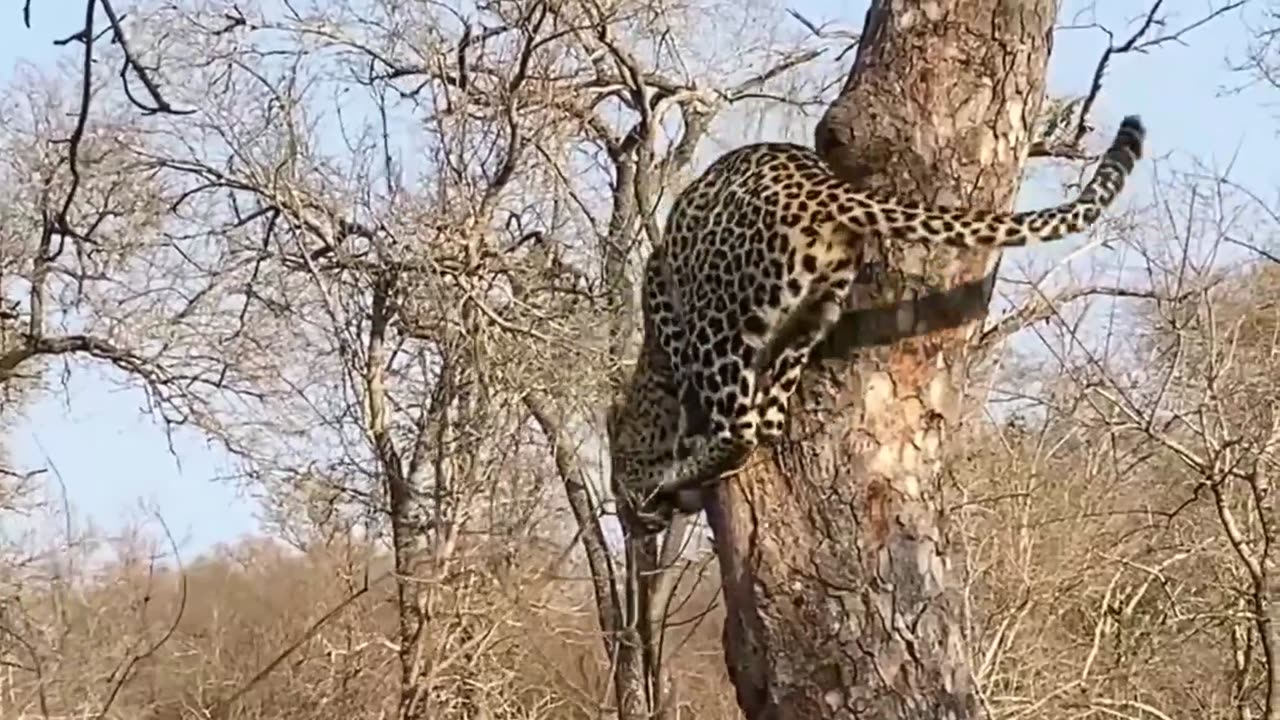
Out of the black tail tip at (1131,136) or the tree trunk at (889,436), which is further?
the black tail tip at (1131,136)

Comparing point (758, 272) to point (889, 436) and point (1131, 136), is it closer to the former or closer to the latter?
point (889, 436)

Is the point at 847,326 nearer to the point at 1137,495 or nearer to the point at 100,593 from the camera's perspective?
the point at 100,593

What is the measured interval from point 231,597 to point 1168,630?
19.6 feet

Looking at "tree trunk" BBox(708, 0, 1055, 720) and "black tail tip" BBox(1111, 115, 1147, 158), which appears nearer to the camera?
"tree trunk" BBox(708, 0, 1055, 720)

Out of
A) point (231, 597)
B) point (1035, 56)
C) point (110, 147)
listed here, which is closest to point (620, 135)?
point (110, 147)

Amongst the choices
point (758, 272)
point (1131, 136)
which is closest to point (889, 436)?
point (758, 272)

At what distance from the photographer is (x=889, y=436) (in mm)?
2695

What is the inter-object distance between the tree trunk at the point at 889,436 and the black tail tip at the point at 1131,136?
Answer: 22 cm

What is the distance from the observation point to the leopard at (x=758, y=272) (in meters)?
2.73

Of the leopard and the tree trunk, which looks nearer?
the tree trunk

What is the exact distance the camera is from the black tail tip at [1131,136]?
293 centimetres

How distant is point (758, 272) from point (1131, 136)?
28.8 inches

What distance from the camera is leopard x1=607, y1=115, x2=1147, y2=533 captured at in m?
2.73

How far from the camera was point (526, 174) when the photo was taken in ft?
32.4
